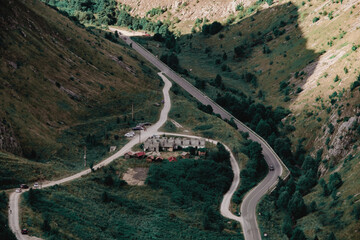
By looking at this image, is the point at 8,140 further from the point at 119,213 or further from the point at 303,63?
the point at 303,63

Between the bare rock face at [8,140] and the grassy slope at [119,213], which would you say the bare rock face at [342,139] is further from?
the bare rock face at [8,140]

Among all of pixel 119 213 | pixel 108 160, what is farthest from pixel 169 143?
pixel 119 213

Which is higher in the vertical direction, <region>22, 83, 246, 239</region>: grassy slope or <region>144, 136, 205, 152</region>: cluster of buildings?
<region>144, 136, 205, 152</region>: cluster of buildings

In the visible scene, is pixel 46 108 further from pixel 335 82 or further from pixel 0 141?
pixel 335 82

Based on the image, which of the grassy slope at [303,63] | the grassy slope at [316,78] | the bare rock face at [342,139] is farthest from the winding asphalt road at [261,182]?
the bare rock face at [342,139]

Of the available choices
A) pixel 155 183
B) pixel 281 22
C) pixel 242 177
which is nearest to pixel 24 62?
pixel 155 183

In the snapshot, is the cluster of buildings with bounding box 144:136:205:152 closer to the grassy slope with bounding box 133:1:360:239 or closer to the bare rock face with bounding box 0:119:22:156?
the grassy slope with bounding box 133:1:360:239

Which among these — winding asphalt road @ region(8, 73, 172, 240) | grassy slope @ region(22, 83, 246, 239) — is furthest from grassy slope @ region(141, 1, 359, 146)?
grassy slope @ region(22, 83, 246, 239)
